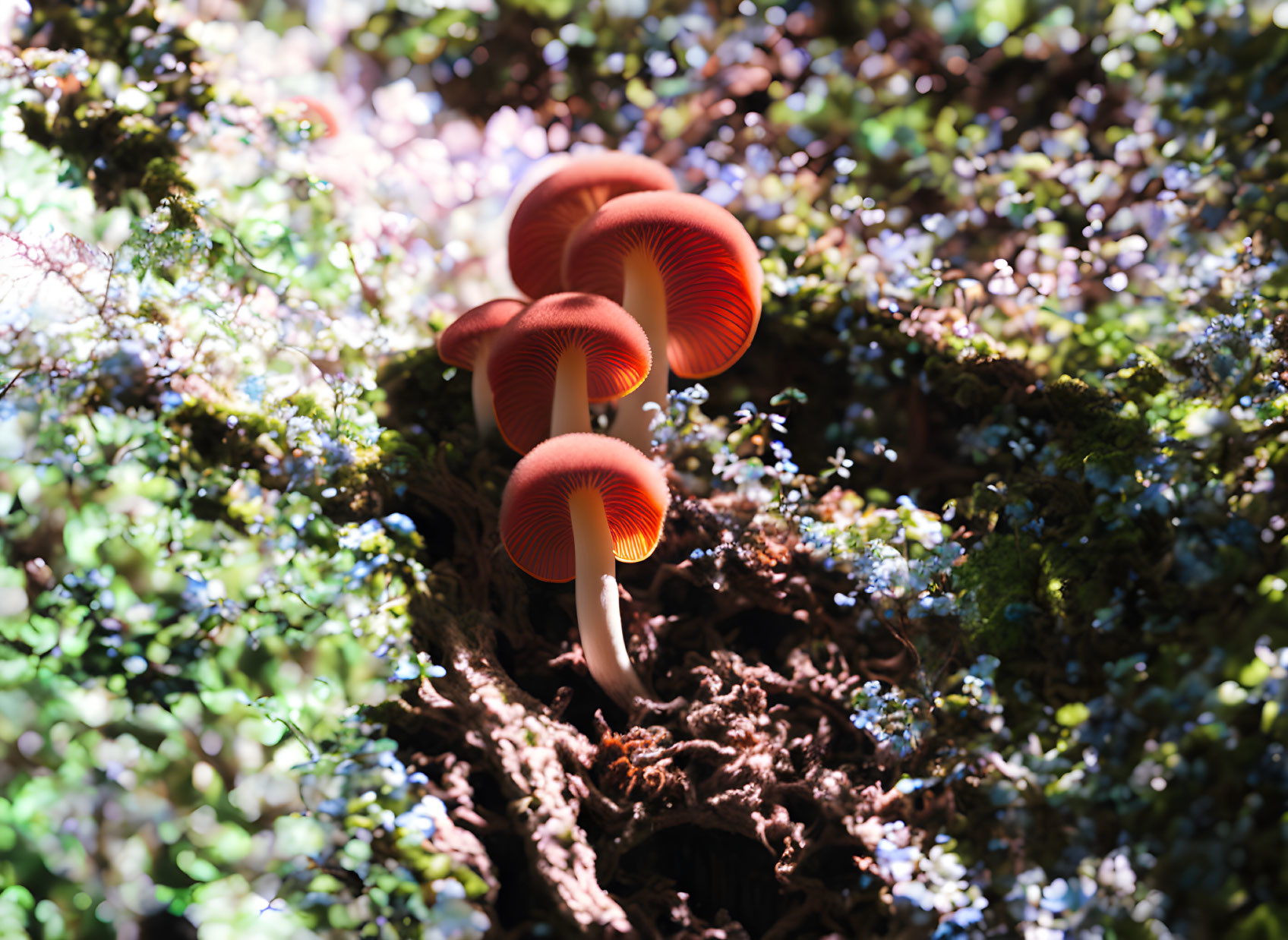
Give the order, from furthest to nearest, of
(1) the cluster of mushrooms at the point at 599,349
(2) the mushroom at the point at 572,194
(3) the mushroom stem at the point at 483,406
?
(3) the mushroom stem at the point at 483,406
(2) the mushroom at the point at 572,194
(1) the cluster of mushrooms at the point at 599,349

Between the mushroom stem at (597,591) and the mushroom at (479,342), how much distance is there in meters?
0.60

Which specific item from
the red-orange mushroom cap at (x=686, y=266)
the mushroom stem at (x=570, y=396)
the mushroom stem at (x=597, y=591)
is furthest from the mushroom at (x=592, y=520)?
the red-orange mushroom cap at (x=686, y=266)

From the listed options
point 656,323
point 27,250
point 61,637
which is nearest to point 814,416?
point 656,323

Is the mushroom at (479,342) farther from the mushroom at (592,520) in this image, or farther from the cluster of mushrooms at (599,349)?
the mushroom at (592,520)

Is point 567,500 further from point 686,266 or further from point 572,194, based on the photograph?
point 572,194

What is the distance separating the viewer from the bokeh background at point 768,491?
1.80 m

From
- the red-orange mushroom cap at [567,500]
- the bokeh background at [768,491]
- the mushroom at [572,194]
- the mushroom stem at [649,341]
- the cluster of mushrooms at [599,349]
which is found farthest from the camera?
the mushroom at [572,194]

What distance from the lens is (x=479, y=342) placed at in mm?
2811

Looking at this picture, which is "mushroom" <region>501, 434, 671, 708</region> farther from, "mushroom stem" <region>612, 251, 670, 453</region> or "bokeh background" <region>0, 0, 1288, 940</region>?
"mushroom stem" <region>612, 251, 670, 453</region>

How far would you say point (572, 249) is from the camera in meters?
2.62

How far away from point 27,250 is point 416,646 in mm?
2022

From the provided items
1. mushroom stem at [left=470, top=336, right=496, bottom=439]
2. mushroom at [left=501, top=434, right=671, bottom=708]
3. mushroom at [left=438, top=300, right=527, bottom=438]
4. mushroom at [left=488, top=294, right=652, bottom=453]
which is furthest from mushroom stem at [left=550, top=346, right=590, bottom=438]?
mushroom stem at [left=470, top=336, right=496, bottom=439]

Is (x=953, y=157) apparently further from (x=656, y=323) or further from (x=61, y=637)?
(x=61, y=637)

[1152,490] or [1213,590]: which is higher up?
[1152,490]
